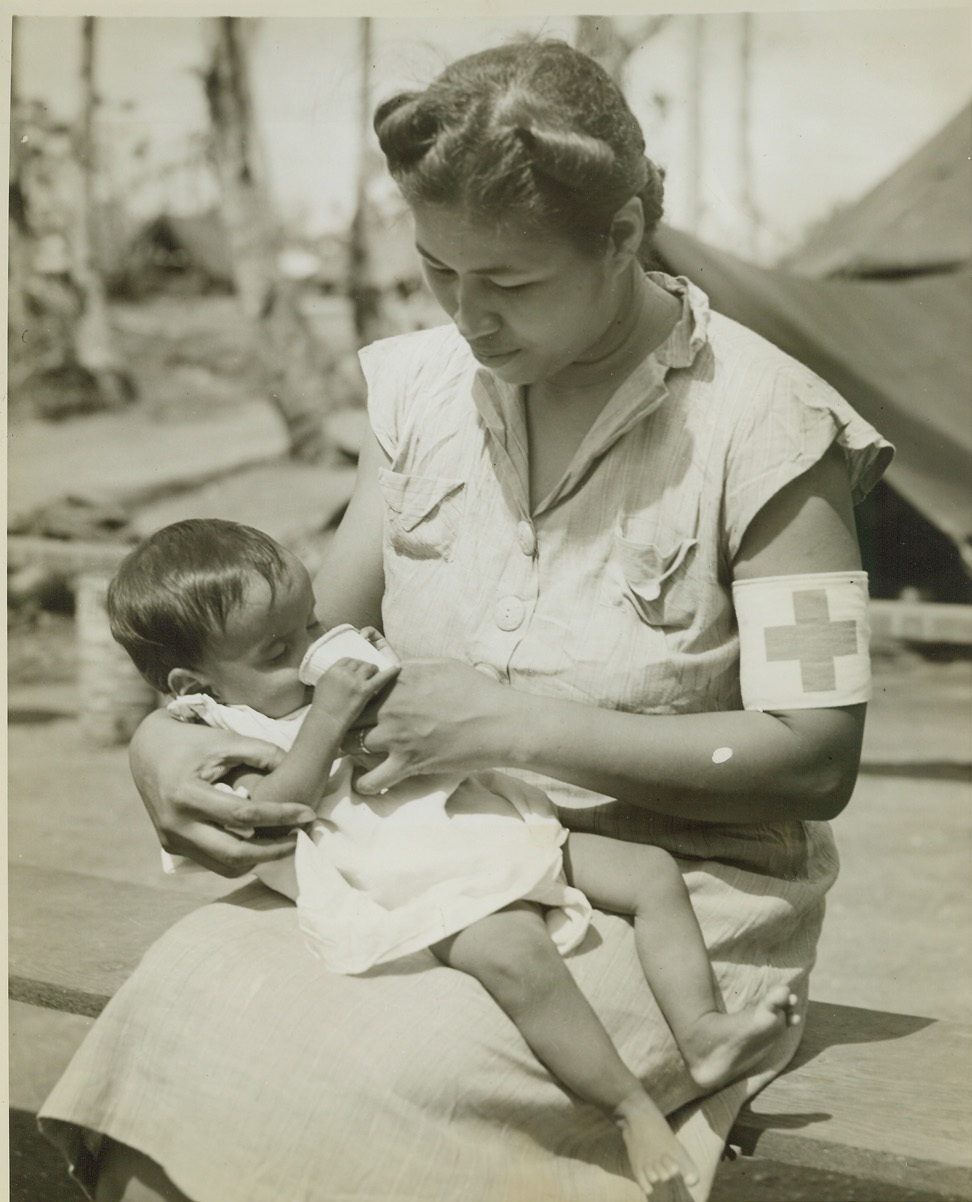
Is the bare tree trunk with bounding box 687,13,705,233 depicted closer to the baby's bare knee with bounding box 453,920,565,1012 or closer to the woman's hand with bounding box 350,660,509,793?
the woman's hand with bounding box 350,660,509,793

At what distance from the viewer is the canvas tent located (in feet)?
9.18

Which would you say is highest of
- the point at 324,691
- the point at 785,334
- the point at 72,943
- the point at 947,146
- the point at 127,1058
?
the point at 947,146

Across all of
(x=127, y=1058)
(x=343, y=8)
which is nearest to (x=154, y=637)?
(x=127, y=1058)

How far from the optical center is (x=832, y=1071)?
1.70 metres

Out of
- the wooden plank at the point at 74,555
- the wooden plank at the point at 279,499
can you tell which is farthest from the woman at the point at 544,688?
the wooden plank at the point at 279,499

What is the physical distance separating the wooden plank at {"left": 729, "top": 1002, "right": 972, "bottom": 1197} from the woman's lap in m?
0.16

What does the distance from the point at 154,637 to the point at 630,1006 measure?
0.71 metres

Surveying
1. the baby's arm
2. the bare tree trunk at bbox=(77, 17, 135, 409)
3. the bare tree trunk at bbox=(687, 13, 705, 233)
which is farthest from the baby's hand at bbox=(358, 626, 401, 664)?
the bare tree trunk at bbox=(77, 17, 135, 409)

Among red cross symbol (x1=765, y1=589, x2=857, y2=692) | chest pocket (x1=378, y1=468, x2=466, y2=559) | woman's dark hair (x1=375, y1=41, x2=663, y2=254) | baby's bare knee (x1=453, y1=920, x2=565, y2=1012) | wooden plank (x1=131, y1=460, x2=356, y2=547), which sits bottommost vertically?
wooden plank (x1=131, y1=460, x2=356, y2=547)

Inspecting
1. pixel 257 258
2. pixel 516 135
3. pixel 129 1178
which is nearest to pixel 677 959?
pixel 129 1178

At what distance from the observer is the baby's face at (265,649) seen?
162 cm

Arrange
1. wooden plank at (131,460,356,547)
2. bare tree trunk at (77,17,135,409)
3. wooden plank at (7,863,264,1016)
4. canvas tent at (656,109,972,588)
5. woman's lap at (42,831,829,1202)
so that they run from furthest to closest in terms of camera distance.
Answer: wooden plank at (131,460,356,547)
canvas tent at (656,109,972,588)
bare tree trunk at (77,17,135,409)
wooden plank at (7,863,264,1016)
woman's lap at (42,831,829,1202)

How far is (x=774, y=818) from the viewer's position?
162 centimetres

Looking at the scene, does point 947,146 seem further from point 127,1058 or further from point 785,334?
point 127,1058
